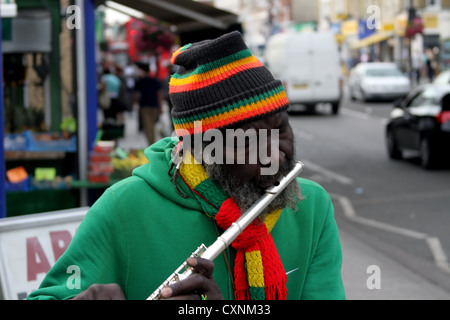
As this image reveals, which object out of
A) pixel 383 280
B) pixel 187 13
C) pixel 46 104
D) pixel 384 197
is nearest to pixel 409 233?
pixel 383 280

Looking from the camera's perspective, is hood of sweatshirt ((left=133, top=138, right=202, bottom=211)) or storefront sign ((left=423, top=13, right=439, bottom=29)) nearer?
hood of sweatshirt ((left=133, top=138, right=202, bottom=211))

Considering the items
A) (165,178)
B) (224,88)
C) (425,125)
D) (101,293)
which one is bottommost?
(425,125)

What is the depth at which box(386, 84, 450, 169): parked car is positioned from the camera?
11984 mm

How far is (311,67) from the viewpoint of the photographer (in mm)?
23234

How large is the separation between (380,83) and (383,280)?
22650 mm

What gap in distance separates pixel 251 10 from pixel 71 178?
276ft

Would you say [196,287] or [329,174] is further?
[329,174]

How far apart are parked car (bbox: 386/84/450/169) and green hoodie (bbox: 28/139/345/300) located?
411 inches

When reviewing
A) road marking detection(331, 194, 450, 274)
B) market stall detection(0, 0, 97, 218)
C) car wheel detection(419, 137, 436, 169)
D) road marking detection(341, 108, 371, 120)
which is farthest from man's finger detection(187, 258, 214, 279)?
road marking detection(341, 108, 371, 120)

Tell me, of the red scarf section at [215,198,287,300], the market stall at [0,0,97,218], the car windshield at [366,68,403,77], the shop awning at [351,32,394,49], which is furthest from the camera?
the shop awning at [351,32,394,49]

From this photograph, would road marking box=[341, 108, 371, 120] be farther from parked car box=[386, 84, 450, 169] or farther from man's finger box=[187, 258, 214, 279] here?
man's finger box=[187, 258, 214, 279]

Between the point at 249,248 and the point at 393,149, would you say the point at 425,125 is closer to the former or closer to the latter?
the point at 393,149

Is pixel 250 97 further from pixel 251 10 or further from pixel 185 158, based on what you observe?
pixel 251 10

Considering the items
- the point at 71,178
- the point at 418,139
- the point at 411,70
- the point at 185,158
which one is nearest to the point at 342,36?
the point at 411,70
